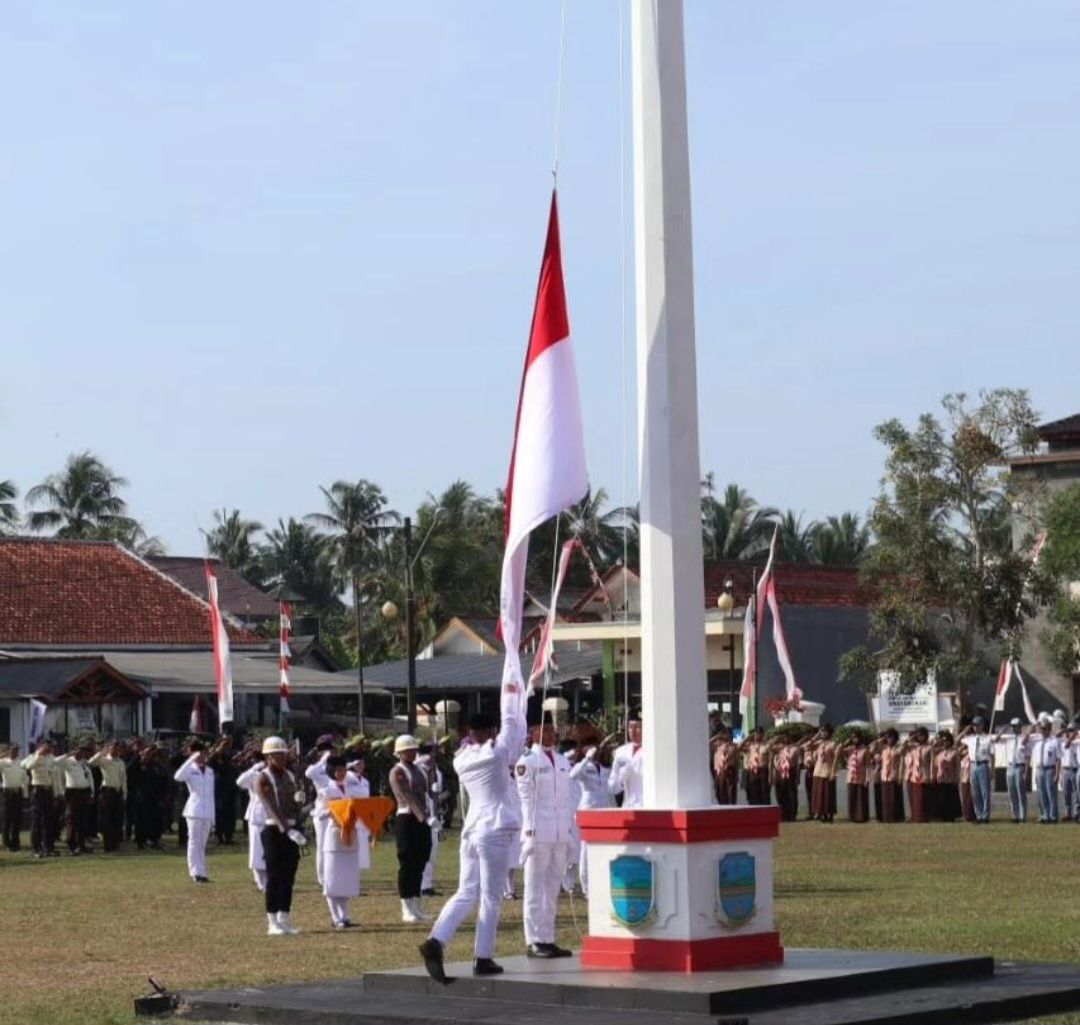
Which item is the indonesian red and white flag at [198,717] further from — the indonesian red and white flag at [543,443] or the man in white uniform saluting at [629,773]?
the indonesian red and white flag at [543,443]

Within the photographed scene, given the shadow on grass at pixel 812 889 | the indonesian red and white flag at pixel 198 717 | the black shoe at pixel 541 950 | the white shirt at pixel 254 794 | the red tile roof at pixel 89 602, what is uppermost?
the red tile roof at pixel 89 602

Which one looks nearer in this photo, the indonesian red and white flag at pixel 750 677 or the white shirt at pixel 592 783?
the white shirt at pixel 592 783

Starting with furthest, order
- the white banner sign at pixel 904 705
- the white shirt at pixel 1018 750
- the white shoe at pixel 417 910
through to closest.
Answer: the white banner sign at pixel 904 705, the white shirt at pixel 1018 750, the white shoe at pixel 417 910

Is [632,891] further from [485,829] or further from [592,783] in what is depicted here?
→ [592,783]

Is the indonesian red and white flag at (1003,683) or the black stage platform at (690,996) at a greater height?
the indonesian red and white flag at (1003,683)

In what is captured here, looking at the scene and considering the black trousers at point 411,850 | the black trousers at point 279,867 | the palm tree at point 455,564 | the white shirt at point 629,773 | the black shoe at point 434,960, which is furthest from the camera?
the palm tree at point 455,564

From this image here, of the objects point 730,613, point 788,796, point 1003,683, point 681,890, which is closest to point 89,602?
point 730,613

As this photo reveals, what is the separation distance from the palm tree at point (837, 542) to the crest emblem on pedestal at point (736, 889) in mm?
81252

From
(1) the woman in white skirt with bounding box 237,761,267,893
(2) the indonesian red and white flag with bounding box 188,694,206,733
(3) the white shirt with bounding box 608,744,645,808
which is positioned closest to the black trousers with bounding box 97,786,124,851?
(2) the indonesian red and white flag with bounding box 188,694,206,733

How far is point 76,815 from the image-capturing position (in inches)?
1403

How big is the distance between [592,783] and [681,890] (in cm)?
1009

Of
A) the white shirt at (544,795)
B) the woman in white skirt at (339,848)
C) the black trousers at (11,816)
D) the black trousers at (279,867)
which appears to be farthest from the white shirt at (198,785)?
the white shirt at (544,795)

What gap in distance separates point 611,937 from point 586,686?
5606cm

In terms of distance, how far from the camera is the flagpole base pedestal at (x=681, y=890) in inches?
554
